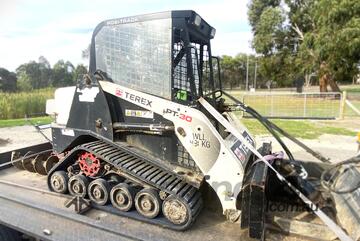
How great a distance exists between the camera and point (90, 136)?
11.3 ft

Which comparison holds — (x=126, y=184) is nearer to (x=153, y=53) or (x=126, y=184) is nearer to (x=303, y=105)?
(x=153, y=53)

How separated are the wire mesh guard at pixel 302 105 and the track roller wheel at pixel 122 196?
531 inches

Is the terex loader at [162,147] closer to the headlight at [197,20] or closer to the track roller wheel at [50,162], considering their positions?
the headlight at [197,20]

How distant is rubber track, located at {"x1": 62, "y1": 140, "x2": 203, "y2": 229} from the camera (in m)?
2.83

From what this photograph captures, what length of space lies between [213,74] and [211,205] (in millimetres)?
1745

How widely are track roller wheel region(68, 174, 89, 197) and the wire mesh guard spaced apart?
13.6 m

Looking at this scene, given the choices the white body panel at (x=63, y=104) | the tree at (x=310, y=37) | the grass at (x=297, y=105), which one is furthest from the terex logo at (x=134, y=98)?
the tree at (x=310, y=37)

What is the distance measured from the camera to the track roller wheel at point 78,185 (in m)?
3.21

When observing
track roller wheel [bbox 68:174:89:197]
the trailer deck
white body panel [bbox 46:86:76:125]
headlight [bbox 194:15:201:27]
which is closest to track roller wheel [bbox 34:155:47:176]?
the trailer deck

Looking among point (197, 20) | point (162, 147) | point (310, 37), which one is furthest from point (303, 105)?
point (162, 147)

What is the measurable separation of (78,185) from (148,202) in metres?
0.86

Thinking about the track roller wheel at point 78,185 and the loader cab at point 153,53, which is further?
the track roller wheel at point 78,185

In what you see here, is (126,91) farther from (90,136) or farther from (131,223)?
(131,223)

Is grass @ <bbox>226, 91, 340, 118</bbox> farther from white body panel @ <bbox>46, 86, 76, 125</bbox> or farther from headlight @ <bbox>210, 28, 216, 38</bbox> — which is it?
white body panel @ <bbox>46, 86, 76, 125</bbox>
